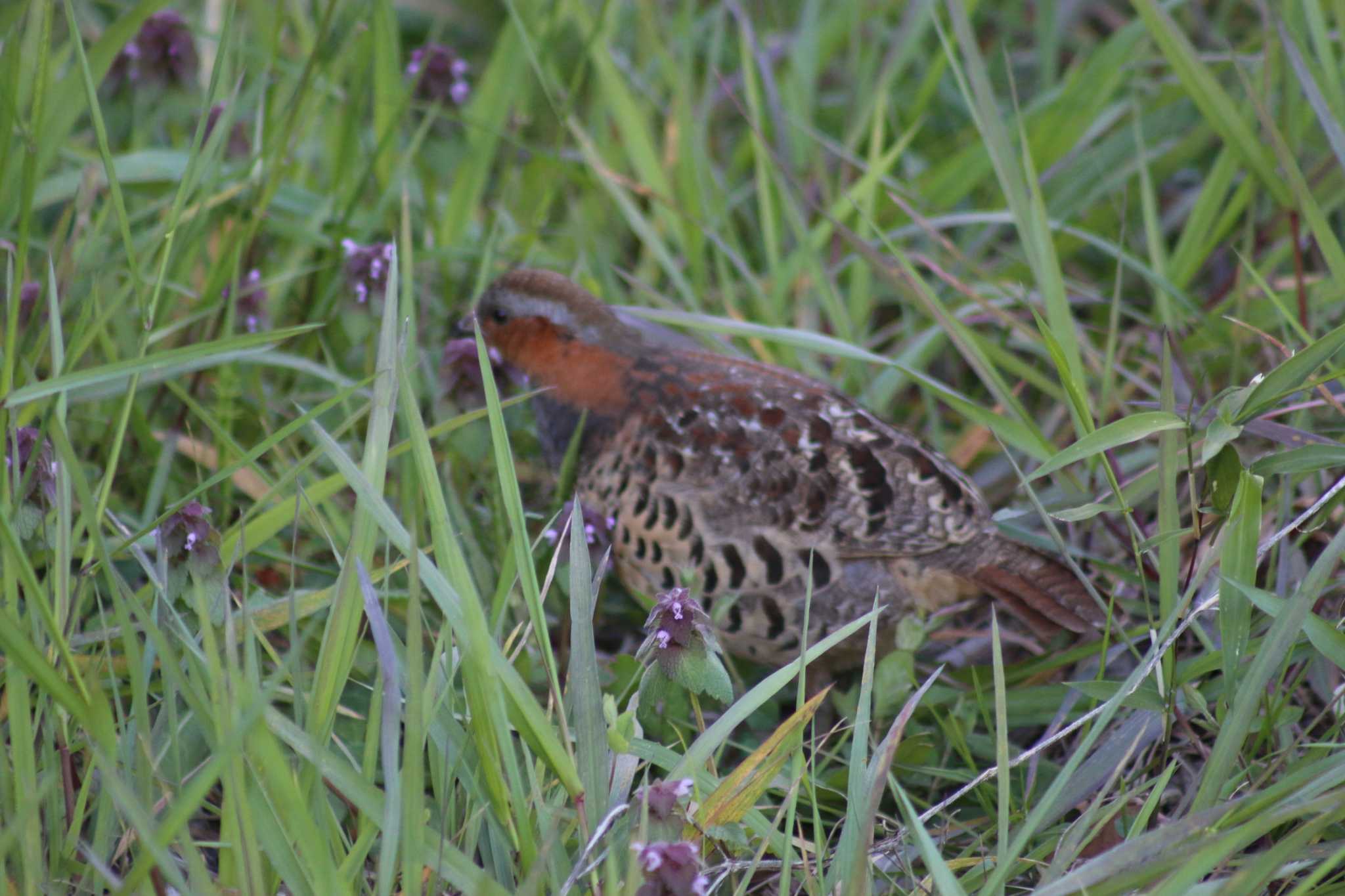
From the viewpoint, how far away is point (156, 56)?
3.40 metres

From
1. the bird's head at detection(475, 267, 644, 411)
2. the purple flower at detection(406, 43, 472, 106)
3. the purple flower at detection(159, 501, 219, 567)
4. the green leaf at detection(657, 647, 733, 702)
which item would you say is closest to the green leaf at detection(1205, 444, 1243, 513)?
the green leaf at detection(657, 647, 733, 702)

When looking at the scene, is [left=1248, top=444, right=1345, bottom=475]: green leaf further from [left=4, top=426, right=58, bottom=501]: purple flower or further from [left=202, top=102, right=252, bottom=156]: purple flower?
[left=202, top=102, right=252, bottom=156]: purple flower

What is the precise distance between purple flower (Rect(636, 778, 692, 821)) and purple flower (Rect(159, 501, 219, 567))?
0.83 meters

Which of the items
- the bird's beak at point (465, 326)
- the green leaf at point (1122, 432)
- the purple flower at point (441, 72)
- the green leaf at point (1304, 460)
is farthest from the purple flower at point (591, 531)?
the green leaf at point (1304, 460)

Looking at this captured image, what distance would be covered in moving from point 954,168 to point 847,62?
3.12ft

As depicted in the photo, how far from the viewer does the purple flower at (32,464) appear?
2209mm

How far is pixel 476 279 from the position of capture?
12.6 feet

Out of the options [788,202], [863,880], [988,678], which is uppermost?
[788,202]

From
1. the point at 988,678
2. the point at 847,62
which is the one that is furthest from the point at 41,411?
the point at 847,62

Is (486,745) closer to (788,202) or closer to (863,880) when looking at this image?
(863,880)

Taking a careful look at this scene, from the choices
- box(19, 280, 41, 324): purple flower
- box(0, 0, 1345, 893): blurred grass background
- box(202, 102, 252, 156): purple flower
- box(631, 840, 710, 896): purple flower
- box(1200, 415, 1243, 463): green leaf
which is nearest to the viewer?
box(631, 840, 710, 896): purple flower

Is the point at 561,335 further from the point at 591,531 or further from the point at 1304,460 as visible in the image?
the point at 1304,460

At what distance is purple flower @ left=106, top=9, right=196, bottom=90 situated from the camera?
339 centimetres

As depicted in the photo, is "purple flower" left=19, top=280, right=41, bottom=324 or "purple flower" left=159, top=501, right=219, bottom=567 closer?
"purple flower" left=159, top=501, right=219, bottom=567
